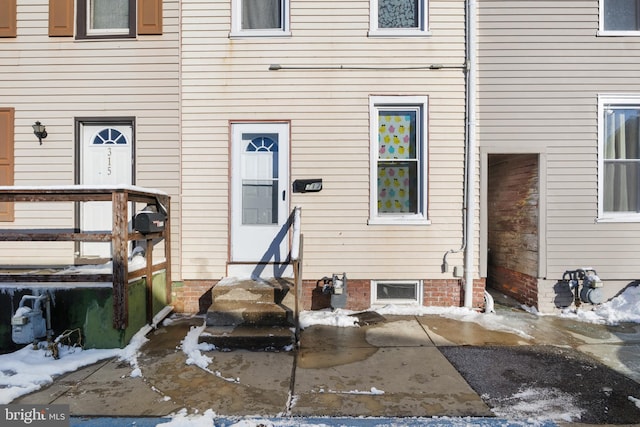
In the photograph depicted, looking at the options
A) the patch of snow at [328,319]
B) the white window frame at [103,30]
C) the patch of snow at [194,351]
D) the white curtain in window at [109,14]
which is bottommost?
the patch of snow at [194,351]

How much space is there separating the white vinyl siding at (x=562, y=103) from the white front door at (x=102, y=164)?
536 cm

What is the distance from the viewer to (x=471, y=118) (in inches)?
196

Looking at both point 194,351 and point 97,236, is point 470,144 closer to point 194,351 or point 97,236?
point 194,351

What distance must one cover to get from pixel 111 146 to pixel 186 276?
7.29 ft

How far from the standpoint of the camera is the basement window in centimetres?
506

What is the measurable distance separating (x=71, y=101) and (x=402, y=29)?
16.0ft

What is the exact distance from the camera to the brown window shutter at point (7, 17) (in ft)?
16.4

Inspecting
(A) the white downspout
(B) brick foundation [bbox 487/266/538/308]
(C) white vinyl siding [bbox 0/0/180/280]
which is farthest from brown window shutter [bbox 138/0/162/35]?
(B) brick foundation [bbox 487/266/538/308]

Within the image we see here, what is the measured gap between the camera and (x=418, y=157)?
5086 mm

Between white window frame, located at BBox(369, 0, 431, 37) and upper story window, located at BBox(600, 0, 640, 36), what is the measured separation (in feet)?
8.53

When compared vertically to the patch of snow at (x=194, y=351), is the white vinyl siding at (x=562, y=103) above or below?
above

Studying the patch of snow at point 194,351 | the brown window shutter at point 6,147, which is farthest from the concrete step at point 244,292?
the brown window shutter at point 6,147

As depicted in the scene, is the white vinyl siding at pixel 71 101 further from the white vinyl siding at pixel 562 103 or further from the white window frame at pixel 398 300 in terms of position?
the white vinyl siding at pixel 562 103

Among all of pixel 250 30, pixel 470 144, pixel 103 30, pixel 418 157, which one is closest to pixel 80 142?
pixel 103 30
